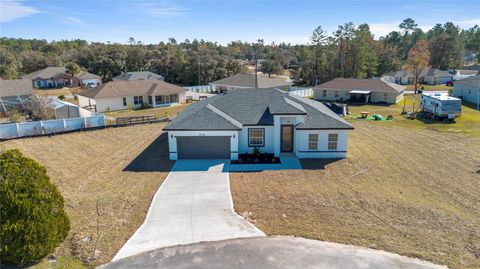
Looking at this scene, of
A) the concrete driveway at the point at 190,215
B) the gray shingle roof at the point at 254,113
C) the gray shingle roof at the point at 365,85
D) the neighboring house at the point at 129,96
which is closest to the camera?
the concrete driveway at the point at 190,215

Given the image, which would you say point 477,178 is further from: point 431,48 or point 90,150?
point 431,48

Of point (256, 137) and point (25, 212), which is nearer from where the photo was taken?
point (25, 212)

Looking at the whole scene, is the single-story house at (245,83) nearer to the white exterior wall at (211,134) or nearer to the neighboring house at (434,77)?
the white exterior wall at (211,134)

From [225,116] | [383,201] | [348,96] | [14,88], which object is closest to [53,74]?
[14,88]

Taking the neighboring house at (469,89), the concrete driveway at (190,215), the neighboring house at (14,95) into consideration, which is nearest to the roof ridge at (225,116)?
the concrete driveway at (190,215)

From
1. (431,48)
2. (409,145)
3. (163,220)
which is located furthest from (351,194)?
(431,48)

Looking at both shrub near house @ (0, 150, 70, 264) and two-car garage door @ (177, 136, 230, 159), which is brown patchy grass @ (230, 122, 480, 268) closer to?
two-car garage door @ (177, 136, 230, 159)

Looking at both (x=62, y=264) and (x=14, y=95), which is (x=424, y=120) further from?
(x=14, y=95)

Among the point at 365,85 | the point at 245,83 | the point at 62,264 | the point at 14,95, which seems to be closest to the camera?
the point at 62,264

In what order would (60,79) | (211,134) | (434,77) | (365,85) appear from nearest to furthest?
1. (211,134)
2. (365,85)
3. (434,77)
4. (60,79)
